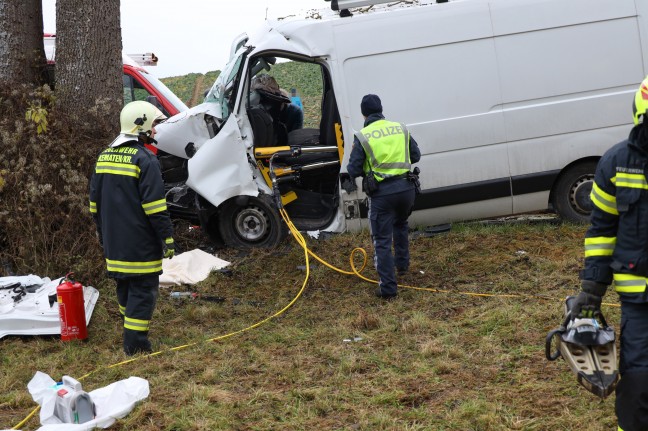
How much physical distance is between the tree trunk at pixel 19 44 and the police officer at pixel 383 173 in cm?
398

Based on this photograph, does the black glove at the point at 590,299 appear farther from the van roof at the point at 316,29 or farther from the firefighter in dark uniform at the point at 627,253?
the van roof at the point at 316,29

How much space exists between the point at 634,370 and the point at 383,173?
3.73 m

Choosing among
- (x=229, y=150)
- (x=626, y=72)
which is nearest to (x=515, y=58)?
(x=626, y=72)

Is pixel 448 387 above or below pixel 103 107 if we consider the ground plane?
below

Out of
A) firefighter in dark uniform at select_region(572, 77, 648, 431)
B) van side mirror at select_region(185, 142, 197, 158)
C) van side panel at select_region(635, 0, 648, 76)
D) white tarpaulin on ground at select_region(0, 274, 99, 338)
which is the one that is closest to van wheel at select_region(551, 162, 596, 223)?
van side panel at select_region(635, 0, 648, 76)

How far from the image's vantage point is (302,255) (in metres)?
8.47

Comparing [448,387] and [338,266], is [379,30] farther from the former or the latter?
[448,387]

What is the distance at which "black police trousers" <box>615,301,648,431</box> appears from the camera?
362 cm

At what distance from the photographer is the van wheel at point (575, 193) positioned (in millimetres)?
8734

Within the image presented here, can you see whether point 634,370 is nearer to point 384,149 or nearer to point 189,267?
point 384,149

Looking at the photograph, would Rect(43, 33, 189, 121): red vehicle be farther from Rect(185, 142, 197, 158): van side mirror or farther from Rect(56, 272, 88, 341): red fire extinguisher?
Rect(56, 272, 88, 341): red fire extinguisher

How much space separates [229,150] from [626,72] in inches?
164

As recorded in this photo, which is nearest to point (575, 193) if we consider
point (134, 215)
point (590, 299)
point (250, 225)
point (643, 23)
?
point (643, 23)

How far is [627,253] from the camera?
12.1ft
